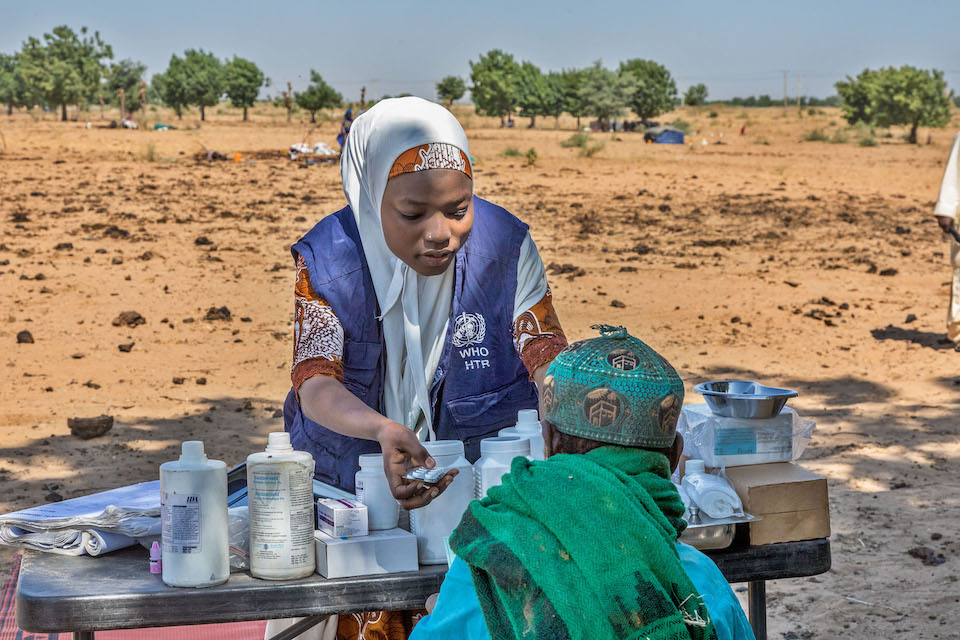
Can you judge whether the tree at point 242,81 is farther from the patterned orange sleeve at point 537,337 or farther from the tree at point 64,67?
the patterned orange sleeve at point 537,337

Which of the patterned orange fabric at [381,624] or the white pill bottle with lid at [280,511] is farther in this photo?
the patterned orange fabric at [381,624]

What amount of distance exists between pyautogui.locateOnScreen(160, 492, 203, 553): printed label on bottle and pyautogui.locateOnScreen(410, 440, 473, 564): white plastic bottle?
0.48 m

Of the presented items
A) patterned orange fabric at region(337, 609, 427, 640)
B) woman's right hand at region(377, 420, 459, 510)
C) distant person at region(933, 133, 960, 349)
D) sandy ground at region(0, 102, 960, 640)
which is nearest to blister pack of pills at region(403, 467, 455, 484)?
woman's right hand at region(377, 420, 459, 510)

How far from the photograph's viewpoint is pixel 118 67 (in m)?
63.1

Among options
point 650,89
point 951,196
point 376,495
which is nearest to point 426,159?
point 376,495

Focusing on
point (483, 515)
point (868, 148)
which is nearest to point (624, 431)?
point (483, 515)

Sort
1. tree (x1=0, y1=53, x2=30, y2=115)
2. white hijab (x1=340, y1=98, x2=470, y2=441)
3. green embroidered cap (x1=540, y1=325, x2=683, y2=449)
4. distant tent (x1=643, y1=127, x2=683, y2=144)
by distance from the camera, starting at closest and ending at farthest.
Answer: green embroidered cap (x1=540, y1=325, x2=683, y2=449) → white hijab (x1=340, y1=98, x2=470, y2=441) → distant tent (x1=643, y1=127, x2=683, y2=144) → tree (x1=0, y1=53, x2=30, y2=115)

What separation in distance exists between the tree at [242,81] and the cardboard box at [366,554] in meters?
55.5

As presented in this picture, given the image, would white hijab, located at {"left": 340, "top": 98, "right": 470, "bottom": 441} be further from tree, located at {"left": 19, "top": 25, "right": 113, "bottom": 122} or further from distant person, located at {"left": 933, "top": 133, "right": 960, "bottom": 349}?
tree, located at {"left": 19, "top": 25, "right": 113, "bottom": 122}

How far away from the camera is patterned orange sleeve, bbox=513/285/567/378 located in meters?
2.77

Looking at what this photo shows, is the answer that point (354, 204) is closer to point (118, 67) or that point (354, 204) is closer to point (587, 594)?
point (587, 594)

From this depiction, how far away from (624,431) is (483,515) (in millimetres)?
266

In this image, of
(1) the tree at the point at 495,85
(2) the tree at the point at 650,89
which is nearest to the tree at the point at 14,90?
(1) the tree at the point at 495,85

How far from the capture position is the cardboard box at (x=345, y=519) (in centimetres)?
219
